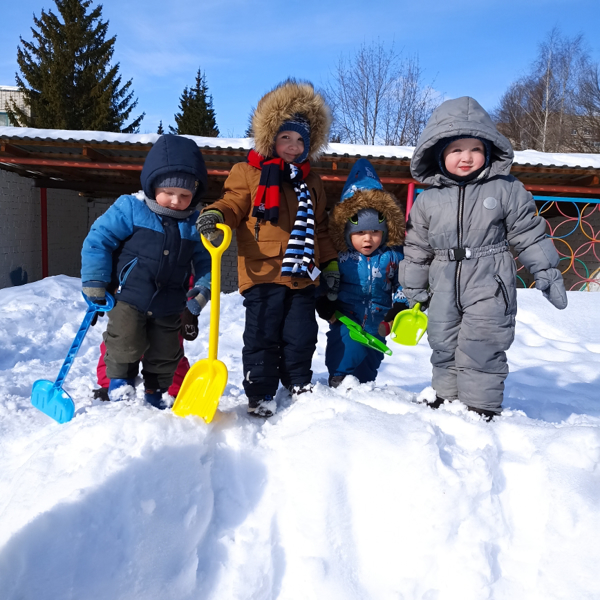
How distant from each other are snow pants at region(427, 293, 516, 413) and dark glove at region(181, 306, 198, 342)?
3.71 ft

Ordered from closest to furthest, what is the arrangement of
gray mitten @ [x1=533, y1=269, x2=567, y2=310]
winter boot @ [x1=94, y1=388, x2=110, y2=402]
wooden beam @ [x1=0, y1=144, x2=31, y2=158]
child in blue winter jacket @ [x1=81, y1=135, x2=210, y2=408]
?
gray mitten @ [x1=533, y1=269, x2=567, y2=310] < child in blue winter jacket @ [x1=81, y1=135, x2=210, y2=408] < winter boot @ [x1=94, y1=388, x2=110, y2=402] < wooden beam @ [x1=0, y1=144, x2=31, y2=158]

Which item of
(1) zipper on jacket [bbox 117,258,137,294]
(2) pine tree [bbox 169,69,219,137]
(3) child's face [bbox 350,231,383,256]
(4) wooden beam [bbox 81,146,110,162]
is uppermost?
(2) pine tree [bbox 169,69,219,137]

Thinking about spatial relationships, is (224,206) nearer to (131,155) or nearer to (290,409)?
(290,409)

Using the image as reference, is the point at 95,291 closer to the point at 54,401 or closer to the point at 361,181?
the point at 54,401

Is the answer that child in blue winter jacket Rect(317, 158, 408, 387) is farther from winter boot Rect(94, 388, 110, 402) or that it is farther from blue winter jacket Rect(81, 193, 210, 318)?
winter boot Rect(94, 388, 110, 402)

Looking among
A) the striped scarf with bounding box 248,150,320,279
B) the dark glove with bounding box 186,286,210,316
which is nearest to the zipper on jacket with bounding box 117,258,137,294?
the dark glove with bounding box 186,286,210,316

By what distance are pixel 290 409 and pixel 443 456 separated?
2.27 ft

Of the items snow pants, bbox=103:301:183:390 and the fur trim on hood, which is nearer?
snow pants, bbox=103:301:183:390

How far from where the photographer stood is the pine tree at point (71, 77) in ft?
56.2

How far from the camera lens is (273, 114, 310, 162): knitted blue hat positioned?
6.88ft

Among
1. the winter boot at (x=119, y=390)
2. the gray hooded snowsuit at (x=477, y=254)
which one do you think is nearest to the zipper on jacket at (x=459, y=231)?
the gray hooded snowsuit at (x=477, y=254)

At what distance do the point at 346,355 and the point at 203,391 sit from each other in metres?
0.88

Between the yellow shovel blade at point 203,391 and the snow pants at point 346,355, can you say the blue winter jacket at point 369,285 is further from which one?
the yellow shovel blade at point 203,391

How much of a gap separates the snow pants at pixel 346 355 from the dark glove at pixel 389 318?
6 centimetres
